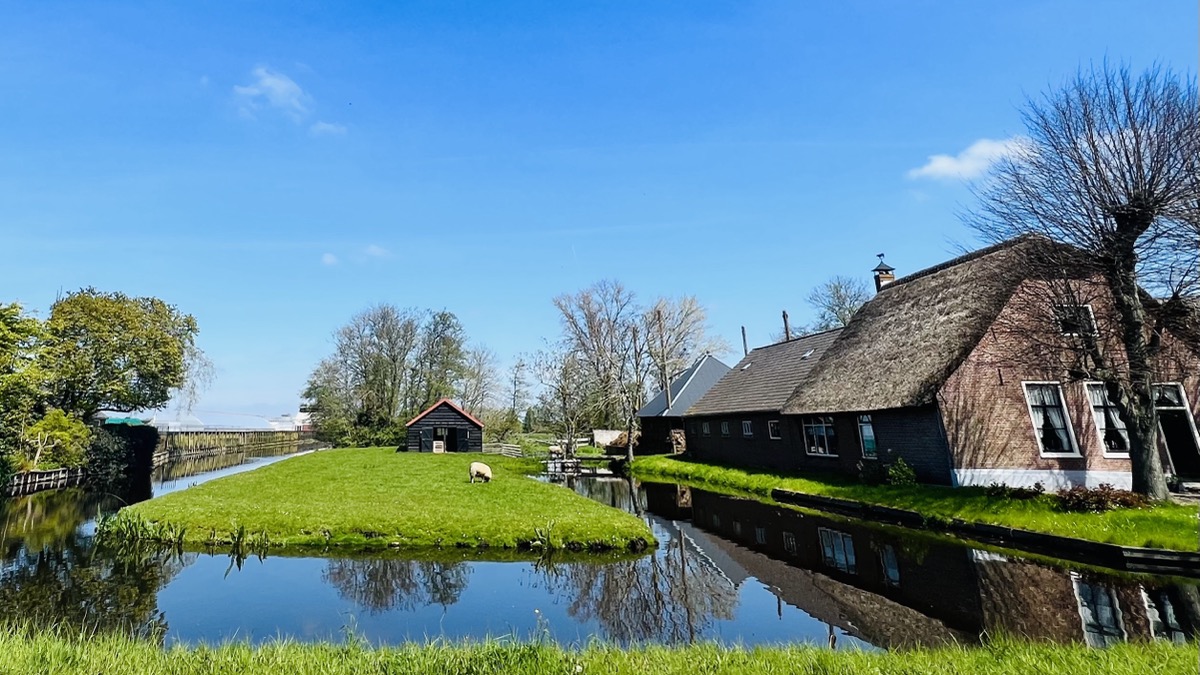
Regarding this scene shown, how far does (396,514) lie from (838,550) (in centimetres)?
1165

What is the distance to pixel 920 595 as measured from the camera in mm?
9484

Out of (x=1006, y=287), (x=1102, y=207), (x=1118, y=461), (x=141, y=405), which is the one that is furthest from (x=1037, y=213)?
(x=141, y=405)

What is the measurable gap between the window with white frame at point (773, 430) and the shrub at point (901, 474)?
24.1 ft

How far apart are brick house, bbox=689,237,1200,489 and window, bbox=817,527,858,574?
4783 mm

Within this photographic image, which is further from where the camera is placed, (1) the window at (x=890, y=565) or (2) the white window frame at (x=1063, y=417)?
(2) the white window frame at (x=1063, y=417)

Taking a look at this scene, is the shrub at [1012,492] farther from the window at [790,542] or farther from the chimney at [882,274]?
the chimney at [882,274]

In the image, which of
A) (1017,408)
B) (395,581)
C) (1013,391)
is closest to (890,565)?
(1017,408)

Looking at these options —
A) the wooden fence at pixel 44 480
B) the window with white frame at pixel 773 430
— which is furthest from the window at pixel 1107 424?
the wooden fence at pixel 44 480

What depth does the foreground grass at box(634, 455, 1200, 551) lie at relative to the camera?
1052 centimetres

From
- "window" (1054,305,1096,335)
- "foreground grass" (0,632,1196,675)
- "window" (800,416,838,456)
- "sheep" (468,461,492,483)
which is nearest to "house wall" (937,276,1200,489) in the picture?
"window" (1054,305,1096,335)

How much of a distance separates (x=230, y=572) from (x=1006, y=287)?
74.9ft

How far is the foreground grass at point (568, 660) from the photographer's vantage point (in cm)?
539

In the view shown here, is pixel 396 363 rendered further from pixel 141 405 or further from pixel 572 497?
pixel 572 497

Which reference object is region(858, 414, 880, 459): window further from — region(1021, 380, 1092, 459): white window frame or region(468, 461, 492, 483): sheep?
region(468, 461, 492, 483): sheep
